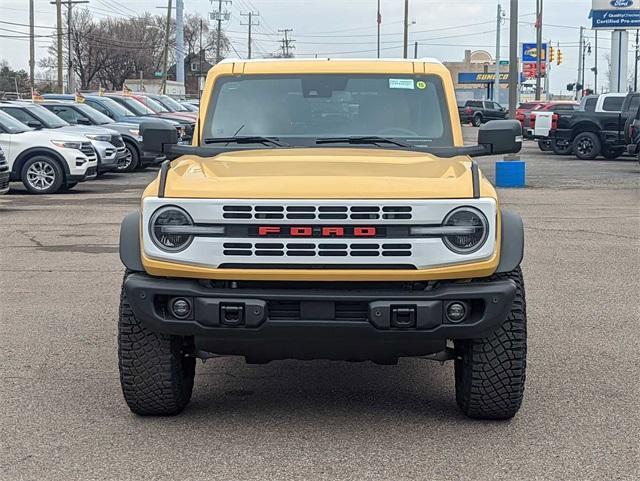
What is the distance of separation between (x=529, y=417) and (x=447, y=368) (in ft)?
3.89

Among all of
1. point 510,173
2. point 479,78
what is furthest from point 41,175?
point 479,78

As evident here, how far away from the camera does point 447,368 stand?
6.83 m

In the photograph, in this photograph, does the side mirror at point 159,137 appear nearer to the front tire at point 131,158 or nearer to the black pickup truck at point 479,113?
the front tire at point 131,158

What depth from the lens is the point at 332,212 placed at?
4969 mm

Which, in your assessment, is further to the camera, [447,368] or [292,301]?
[447,368]

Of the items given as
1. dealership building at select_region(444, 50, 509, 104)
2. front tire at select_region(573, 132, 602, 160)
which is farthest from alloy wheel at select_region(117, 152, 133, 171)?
dealership building at select_region(444, 50, 509, 104)

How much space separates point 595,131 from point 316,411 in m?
26.3

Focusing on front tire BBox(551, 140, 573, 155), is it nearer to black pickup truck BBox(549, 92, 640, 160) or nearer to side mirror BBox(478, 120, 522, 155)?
black pickup truck BBox(549, 92, 640, 160)

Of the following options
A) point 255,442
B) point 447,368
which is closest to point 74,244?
point 447,368

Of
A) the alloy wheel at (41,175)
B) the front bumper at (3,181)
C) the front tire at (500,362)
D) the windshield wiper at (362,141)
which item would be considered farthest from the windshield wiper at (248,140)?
the alloy wheel at (41,175)

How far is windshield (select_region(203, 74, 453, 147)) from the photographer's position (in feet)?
21.5

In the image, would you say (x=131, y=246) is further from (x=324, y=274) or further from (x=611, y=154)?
(x=611, y=154)

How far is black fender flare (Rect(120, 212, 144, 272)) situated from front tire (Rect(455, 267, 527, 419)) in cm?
172

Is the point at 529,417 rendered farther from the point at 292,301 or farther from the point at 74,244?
the point at 74,244
